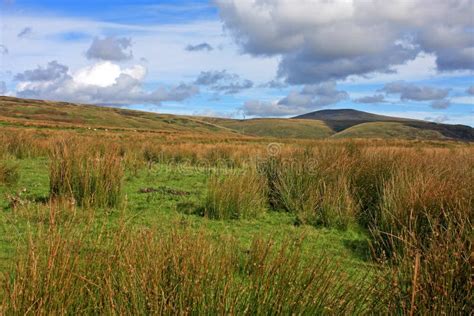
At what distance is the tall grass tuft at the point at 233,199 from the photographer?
876 centimetres

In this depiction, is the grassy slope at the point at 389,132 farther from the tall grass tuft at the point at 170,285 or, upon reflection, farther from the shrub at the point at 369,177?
the tall grass tuft at the point at 170,285

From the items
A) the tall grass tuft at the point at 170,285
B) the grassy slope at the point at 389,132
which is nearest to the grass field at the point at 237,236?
the tall grass tuft at the point at 170,285

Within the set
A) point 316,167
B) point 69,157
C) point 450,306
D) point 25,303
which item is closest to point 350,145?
point 316,167

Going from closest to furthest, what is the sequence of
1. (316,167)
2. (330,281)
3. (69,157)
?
(330,281) < (69,157) < (316,167)

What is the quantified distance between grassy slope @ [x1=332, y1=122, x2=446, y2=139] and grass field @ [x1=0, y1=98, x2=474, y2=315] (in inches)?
5277

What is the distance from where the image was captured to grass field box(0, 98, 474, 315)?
3.01 m

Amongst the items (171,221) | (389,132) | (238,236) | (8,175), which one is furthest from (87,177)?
(389,132)

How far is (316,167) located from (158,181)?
16.7 ft

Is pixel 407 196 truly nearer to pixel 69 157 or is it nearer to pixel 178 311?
pixel 178 311

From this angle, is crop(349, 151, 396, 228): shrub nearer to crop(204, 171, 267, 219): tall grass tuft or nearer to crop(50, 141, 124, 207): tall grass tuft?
crop(204, 171, 267, 219): tall grass tuft

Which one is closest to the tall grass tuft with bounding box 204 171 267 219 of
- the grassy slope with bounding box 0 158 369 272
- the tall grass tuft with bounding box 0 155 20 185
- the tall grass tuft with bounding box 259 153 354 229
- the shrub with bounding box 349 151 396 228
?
the grassy slope with bounding box 0 158 369 272

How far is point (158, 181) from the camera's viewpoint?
1302cm

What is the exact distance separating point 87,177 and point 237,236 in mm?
3245

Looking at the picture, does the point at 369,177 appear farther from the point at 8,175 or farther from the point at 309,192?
the point at 8,175
